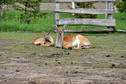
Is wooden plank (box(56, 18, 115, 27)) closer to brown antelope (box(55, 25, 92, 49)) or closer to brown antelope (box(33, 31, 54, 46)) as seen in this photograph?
brown antelope (box(33, 31, 54, 46))

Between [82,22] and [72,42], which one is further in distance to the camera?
[82,22]

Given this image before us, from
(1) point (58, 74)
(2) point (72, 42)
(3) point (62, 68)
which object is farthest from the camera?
(2) point (72, 42)

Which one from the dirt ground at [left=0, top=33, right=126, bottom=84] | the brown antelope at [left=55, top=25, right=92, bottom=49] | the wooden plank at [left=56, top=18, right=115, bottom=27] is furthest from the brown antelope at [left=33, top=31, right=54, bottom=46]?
the wooden plank at [left=56, top=18, right=115, bottom=27]

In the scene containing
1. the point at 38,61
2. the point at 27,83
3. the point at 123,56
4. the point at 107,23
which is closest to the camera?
the point at 27,83

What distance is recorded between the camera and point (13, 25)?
14.2 metres

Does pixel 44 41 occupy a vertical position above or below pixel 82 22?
below

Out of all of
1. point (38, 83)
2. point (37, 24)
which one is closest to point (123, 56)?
point (38, 83)

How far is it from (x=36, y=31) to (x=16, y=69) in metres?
8.55

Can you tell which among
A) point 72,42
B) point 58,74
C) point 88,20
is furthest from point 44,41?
point 58,74

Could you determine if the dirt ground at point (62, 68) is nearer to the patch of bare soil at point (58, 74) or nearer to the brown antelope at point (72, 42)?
the patch of bare soil at point (58, 74)

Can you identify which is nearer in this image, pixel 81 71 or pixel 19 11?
pixel 81 71

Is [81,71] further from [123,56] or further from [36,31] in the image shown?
[36,31]

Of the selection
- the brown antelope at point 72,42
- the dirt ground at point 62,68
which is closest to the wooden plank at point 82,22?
the brown antelope at point 72,42

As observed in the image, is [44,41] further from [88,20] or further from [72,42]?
[88,20]
